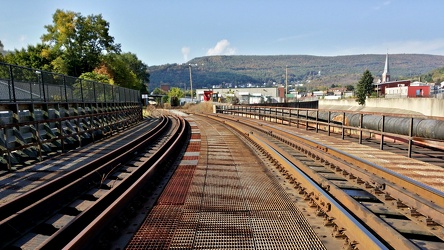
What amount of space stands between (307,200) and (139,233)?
3090 mm

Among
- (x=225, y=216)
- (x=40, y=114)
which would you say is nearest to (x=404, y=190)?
(x=225, y=216)

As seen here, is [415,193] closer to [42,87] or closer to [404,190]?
[404,190]

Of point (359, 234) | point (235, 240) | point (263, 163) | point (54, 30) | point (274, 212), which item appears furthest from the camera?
point (54, 30)

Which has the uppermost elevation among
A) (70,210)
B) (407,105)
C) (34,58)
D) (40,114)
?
(34,58)

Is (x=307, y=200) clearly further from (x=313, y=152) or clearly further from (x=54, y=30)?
(x=54, y=30)

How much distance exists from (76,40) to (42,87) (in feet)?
162

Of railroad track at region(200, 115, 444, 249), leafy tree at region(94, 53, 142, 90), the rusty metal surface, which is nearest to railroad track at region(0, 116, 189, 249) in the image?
the rusty metal surface

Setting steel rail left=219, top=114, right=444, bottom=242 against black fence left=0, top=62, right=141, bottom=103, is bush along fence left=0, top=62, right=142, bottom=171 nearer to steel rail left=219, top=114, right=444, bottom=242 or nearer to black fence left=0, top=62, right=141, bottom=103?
black fence left=0, top=62, right=141, bottom=103

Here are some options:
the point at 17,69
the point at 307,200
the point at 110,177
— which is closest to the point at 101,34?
the point at 17,69

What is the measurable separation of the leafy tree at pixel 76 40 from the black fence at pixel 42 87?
3982 centimetres

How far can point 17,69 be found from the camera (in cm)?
1069

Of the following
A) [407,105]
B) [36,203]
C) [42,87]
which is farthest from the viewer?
[407,105]

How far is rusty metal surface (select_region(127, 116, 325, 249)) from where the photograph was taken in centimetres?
427

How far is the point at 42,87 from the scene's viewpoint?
40.2ft
